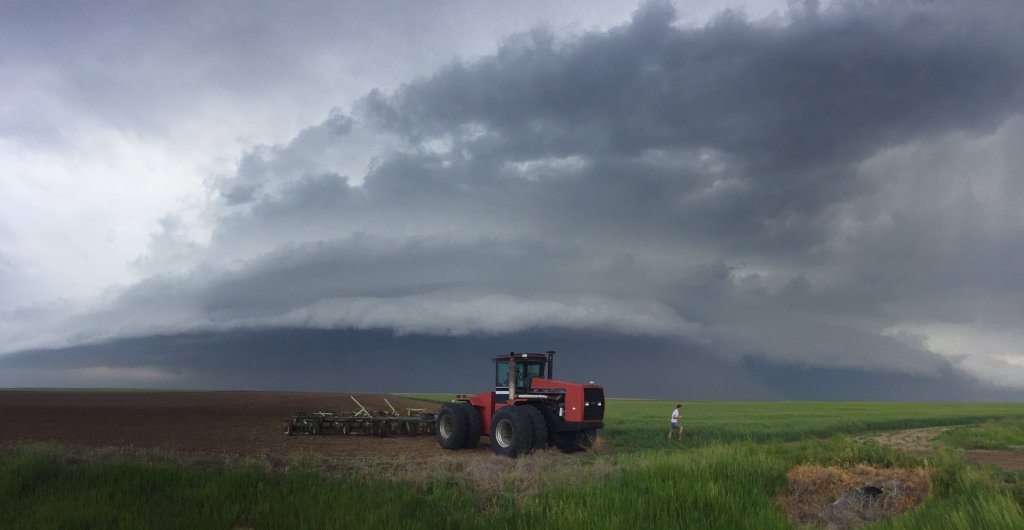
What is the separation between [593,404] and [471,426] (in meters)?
4.52

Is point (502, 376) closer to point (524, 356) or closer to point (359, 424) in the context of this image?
point (524, 356)

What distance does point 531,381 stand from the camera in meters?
23.2

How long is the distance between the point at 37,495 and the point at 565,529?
9739mm

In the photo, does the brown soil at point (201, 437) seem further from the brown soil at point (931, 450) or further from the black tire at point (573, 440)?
the brown soil at point (931, 450)

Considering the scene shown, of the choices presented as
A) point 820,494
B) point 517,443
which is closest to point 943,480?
point 820,494

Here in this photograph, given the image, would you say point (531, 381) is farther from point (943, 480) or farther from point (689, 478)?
point (943, 480)

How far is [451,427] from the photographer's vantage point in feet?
78.3

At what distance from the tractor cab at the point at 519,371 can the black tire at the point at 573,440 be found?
2.02 metres

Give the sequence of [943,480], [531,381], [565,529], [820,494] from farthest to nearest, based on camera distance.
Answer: [531,381] < [820,494] < [943,480] < [565,529]

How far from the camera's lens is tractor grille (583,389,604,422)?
21.8 m

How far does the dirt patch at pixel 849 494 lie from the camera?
11.0 metres

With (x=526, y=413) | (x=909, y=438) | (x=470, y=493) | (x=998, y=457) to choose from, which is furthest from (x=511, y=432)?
(x=909, y=438)

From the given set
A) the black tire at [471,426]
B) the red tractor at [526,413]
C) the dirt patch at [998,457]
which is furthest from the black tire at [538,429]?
the dirt patch at [998,457]

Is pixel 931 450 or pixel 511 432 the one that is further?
pixel 931 450
